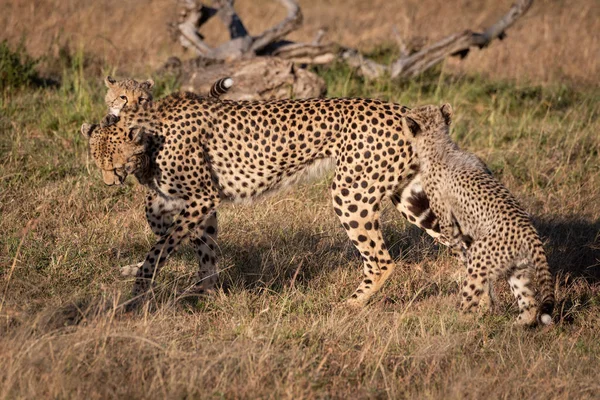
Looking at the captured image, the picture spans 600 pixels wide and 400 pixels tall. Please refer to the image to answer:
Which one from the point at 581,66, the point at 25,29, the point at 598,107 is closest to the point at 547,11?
the point at 581,66

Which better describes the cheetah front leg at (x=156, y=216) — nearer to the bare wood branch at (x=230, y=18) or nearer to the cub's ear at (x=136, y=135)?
the cub's ear at (x=136, y=135)

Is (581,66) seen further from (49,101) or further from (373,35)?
(49,101)

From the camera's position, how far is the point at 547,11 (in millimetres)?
13727

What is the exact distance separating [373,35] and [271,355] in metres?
7.99

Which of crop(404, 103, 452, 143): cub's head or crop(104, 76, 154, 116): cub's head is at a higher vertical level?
crop(404, 103, 452, 143): cub's head

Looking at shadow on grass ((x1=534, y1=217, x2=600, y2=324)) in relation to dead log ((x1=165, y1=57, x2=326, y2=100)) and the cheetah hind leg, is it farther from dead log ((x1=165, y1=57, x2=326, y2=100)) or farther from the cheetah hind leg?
dead log ((x1=165, y1=57, x2=326, y2=100))

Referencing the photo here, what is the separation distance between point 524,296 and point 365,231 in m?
1.01

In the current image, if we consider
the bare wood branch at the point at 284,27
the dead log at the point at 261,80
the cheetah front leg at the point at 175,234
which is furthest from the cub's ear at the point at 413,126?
the bare wood branch at the point at 284,27

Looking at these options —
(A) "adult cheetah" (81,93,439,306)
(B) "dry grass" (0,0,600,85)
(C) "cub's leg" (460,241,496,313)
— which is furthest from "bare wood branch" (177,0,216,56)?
(C) "cub's leg" (460,241,496,313)

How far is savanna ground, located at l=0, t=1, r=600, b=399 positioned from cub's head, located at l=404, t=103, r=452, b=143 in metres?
0.95

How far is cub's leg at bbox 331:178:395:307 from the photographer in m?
5.09

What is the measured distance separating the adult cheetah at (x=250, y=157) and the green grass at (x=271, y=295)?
353 mm

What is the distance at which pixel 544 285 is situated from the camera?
4.53 m

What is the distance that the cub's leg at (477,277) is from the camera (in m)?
4.77
